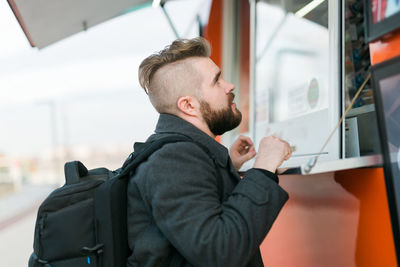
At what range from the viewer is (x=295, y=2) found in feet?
6.47

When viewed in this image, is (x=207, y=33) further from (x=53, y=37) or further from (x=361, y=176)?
(x=361, y=176)

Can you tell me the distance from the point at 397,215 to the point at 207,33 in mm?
2769

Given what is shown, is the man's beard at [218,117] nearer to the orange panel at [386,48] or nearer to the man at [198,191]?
the man at [198,191]

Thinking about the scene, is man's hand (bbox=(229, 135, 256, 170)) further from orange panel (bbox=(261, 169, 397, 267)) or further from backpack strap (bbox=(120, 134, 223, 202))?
backpack strap (bbox=(120, 134, 223, 202))

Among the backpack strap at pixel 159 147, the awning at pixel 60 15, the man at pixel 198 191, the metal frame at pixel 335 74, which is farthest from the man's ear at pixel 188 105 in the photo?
the awning at pixel 60 15

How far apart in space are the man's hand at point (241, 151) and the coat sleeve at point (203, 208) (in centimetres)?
44

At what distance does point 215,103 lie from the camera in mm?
1231

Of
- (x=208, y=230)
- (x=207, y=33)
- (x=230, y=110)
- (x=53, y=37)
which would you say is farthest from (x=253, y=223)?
(x=207, y=33)

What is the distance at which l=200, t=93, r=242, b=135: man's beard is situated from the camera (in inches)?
48.1

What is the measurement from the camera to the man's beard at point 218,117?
1222mm

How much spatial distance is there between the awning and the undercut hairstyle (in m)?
0.78

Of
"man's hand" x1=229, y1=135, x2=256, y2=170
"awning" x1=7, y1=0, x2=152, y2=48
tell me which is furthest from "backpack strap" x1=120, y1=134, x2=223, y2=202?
"awning" x1=7, y1=0, x2=152, y2=48

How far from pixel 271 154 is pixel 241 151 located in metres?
0.45

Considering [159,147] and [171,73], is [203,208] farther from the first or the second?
[171,73]
